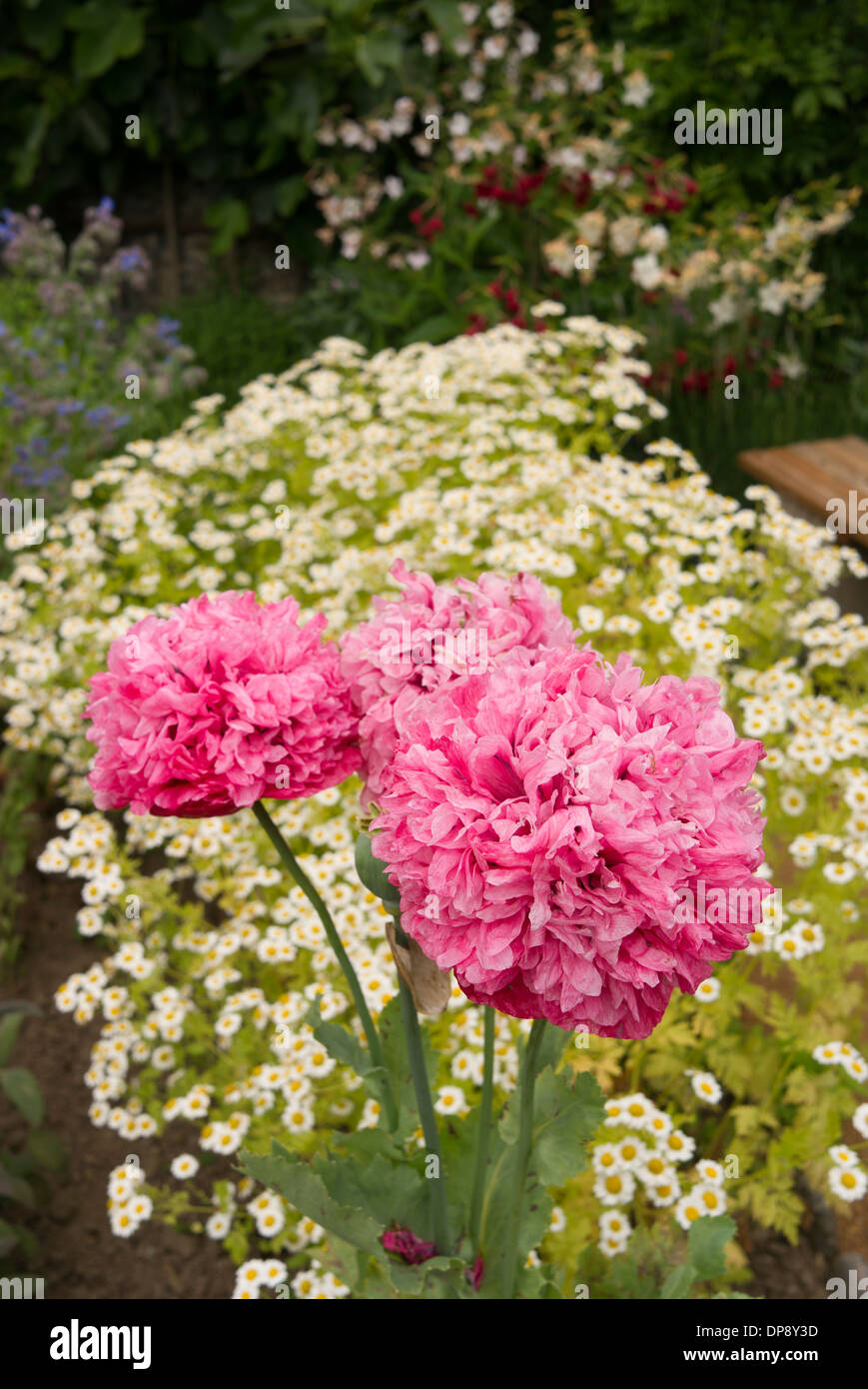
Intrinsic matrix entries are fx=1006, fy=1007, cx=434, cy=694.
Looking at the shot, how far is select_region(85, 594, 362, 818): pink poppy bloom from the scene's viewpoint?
2.68 ft

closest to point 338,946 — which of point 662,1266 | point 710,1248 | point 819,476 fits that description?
point 710,1248

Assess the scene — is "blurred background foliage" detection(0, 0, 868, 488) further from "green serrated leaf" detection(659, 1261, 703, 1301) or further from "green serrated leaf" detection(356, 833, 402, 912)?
"green serrated leaf" detection(356, 833, 402, 912)

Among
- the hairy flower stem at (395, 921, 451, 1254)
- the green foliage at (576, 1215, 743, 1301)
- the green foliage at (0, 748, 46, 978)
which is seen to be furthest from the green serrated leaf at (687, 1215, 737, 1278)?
the green foliage at (0, 748, 46, 978)

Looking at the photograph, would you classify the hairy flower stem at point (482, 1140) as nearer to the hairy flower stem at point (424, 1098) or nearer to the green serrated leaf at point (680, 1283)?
the hairy flower stem at point (424, 1098)

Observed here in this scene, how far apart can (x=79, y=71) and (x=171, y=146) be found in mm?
682

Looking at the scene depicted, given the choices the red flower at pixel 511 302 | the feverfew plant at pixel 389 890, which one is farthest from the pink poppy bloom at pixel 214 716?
the red flower at pixel 511 302

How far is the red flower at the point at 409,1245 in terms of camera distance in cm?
105

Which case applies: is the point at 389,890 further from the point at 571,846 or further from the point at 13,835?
the point at 13,835

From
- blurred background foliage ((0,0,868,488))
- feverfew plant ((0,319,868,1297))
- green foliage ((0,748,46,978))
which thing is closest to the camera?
feverfew plant ((0,319,868,1297))

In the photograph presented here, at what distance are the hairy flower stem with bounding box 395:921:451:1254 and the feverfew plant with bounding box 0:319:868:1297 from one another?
0.03 meters

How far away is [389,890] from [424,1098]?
0.88ft

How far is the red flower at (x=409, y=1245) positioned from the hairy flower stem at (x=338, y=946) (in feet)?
0.35

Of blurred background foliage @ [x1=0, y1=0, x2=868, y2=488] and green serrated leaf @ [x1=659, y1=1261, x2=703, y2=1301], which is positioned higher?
blurred background foliage @ [x1=0, y1=0, x2=868, y2=488]

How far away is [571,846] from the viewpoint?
2.06 ft
